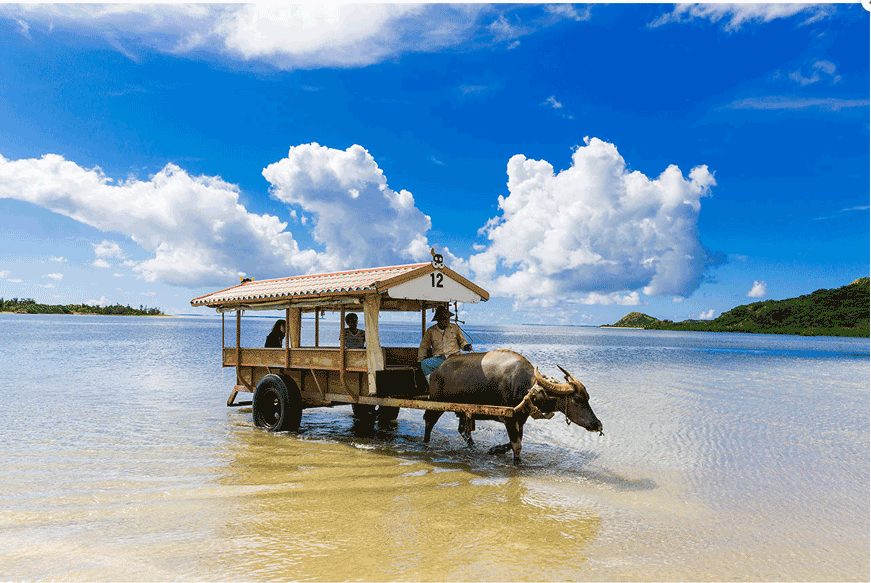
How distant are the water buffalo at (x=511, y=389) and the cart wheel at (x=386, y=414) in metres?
2.76

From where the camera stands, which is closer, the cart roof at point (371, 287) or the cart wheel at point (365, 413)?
the cart roof at point (371, 287)

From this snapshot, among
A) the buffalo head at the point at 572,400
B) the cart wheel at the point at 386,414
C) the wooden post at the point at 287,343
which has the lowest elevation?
the cart wheel at the point at 386,414

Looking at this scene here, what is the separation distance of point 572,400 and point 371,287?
3301 millimetres

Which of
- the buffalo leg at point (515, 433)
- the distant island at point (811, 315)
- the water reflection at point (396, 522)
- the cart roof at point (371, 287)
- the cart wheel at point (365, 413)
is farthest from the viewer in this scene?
the distant island at point (811, 315)

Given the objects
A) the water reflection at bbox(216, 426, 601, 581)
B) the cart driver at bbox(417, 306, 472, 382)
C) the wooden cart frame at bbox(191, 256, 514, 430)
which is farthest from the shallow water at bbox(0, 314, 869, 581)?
the cart driver at bbox(417, 306, 472, 382)

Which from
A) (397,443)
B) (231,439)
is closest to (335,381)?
(397,443)

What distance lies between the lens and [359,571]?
4434 mm

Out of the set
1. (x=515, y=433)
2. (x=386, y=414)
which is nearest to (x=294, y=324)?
(x=386, y=414)

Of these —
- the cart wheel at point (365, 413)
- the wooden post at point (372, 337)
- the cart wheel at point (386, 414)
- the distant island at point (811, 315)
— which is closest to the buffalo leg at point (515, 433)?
Answer: the wooden post at point (372, 337)

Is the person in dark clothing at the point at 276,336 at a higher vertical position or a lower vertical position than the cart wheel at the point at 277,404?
higher

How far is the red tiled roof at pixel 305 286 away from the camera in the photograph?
27.7 ft

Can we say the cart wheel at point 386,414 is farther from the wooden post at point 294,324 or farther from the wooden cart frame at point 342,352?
the wooden post at point 294,324

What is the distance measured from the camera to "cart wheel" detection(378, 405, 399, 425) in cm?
1074

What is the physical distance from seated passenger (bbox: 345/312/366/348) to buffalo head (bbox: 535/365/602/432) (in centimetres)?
433
